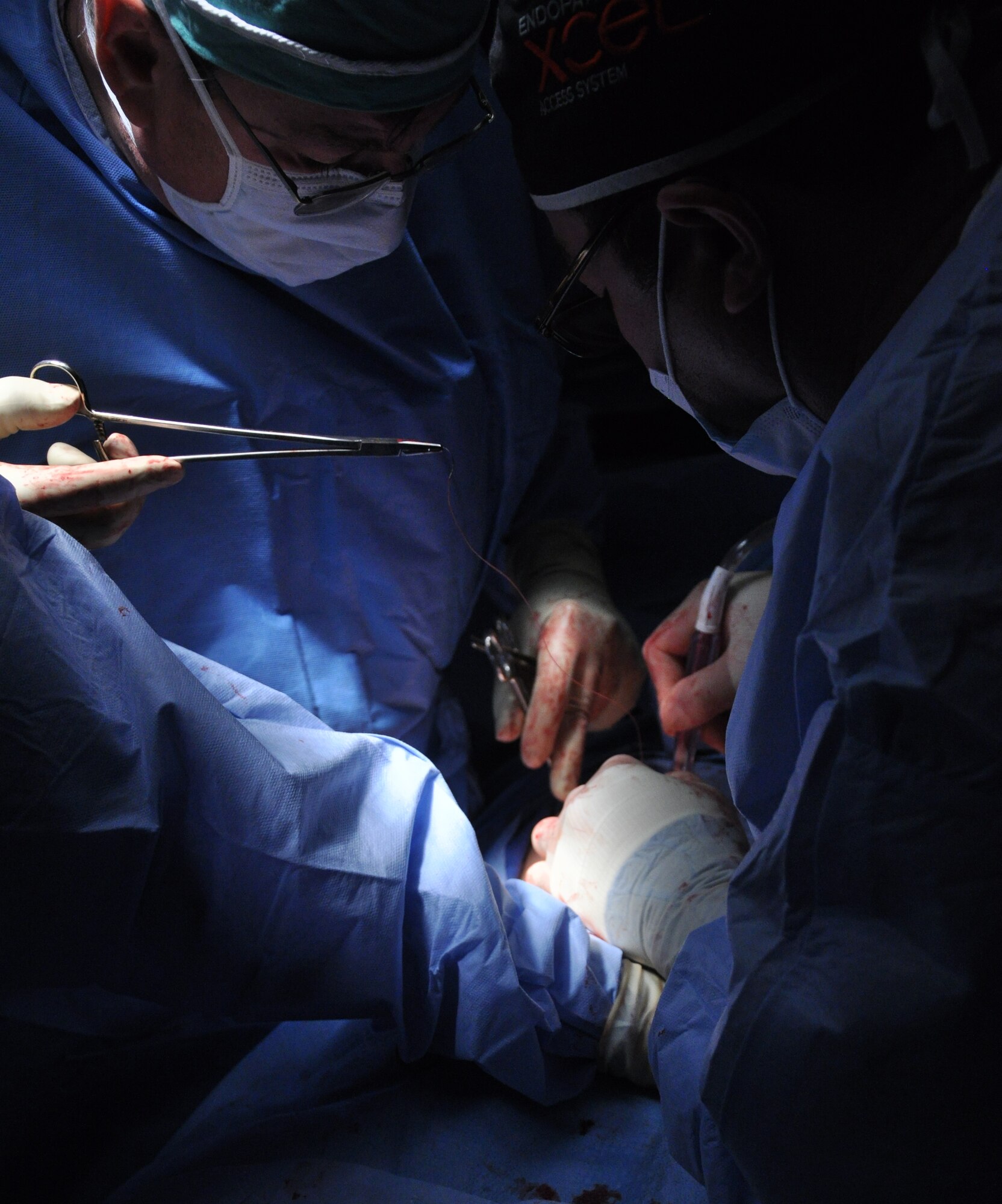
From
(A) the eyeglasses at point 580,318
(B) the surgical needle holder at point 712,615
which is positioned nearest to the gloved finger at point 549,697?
(B) the surgical needle holder at point 712,615

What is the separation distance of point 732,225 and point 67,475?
825 mm

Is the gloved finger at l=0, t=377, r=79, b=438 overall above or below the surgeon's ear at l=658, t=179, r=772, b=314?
below

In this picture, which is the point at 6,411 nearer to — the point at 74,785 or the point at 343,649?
the point at 74,785

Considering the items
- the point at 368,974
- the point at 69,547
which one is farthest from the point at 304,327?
the point at 368,974

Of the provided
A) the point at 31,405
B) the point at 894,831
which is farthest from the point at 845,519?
the point at 31,405

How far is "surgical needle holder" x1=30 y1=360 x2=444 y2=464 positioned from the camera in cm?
119

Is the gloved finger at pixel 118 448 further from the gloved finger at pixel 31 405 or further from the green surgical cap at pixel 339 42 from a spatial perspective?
the green surgical cap at pixel 339 42

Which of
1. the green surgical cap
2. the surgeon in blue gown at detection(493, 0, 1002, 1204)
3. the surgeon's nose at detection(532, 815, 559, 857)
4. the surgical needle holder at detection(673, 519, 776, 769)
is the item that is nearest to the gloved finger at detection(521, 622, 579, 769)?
the surgeon's nose at detection(532, 815, 559, 857)

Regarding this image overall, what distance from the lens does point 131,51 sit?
3.85ft

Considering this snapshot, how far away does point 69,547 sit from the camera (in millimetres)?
931

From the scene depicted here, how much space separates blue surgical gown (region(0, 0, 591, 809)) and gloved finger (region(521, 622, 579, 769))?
186 millimetres

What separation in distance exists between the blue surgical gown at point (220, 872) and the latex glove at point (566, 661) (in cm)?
45

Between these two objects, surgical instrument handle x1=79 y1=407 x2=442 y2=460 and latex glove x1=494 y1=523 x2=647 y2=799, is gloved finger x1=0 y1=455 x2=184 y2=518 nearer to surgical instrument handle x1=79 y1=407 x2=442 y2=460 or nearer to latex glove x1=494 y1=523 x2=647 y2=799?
surgical instrument handle x1=79 y1=407 x2=442 y2=460

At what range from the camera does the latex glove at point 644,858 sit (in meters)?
1.28
